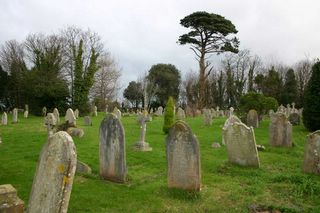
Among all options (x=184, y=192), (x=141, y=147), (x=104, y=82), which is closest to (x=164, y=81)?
(x=104, y=82)

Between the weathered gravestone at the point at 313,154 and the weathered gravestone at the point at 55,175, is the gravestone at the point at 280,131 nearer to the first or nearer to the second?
the weathered gravestone at the point at 313,154

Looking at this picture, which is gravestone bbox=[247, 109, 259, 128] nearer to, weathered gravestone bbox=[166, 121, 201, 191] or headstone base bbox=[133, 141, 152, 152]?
headstone base bbox=[133, 141, 152, 152]

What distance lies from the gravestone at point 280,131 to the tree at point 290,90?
3822cm

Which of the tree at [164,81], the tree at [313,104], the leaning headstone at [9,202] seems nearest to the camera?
the leaning headstone at [9,202]

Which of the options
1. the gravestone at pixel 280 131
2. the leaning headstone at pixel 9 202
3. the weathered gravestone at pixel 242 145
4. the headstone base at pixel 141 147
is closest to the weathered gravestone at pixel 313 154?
the weathered gravestone at pixel 242 145

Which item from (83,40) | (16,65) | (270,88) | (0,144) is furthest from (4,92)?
(270,88)

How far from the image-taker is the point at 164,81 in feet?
192

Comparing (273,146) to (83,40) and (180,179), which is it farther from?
(83,40)

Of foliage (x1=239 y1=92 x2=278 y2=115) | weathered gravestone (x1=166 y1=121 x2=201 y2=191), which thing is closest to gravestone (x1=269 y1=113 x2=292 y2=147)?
weathered gravestone (x1=166 y1=121 x2=201 y2=191)

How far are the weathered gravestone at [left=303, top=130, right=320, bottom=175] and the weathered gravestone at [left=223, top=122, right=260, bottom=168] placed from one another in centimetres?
143

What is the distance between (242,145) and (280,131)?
4.58m

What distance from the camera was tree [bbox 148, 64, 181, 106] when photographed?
57.7 meters

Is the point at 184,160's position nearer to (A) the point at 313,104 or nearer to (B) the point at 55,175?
(B) the point at 55,175

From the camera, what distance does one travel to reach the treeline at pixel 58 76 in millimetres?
38812
